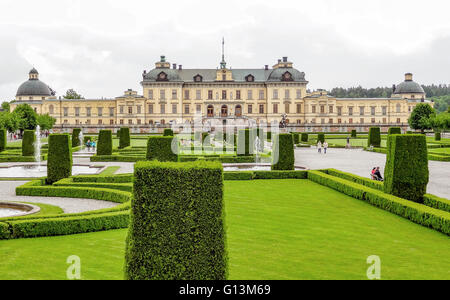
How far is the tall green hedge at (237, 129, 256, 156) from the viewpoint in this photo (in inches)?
918

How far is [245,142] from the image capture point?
77.6 feet

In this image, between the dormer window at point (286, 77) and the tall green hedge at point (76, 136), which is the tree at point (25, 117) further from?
the dormer window at point (286, 77)

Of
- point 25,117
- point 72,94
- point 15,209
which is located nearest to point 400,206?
point 15,209

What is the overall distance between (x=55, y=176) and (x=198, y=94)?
53.1 m

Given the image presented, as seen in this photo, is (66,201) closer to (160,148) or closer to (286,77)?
(160,148)

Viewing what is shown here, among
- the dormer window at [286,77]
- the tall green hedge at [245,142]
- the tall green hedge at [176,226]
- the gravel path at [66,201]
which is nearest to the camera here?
the tall green hedge at [176,226]

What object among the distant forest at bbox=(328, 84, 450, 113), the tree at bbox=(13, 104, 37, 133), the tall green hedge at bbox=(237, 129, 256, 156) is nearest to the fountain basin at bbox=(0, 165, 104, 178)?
the tall green hedge at bbox=(237, 129, 256, 156)

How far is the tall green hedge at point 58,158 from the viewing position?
14.3 metres

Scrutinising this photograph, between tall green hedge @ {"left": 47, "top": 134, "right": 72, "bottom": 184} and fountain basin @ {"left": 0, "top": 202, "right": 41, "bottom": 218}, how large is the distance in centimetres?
332

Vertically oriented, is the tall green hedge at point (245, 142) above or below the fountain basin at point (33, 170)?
above

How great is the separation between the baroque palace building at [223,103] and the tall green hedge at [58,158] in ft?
164

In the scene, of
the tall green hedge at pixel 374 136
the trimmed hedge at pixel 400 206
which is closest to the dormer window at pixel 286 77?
the tall green hedge at pixel 374 136
